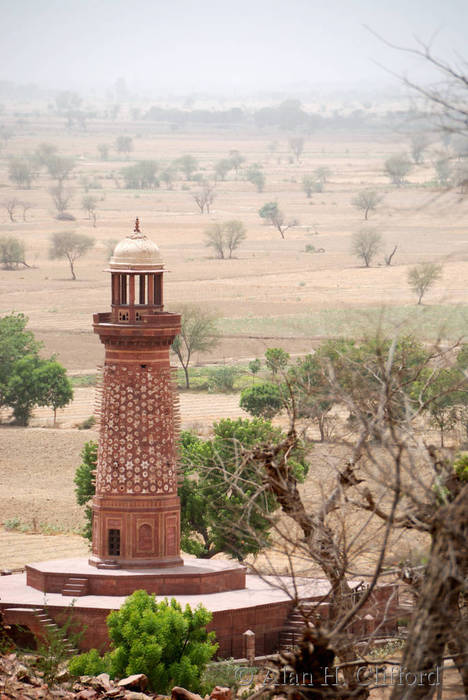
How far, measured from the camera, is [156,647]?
22.9m

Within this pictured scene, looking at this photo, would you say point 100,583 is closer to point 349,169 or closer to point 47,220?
point 47,220

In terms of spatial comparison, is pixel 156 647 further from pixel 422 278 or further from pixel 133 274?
pixel 422 278

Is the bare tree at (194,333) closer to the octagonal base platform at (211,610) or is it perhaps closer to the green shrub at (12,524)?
the green shrub at (12,524)

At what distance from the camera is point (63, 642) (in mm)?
25500

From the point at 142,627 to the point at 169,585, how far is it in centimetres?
480

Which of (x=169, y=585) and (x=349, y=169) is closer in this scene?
(x=169, y=585)

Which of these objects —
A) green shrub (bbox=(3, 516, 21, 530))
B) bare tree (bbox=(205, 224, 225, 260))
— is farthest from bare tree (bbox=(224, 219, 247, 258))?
green shrub (bbox=(3, 516, 21, 530))

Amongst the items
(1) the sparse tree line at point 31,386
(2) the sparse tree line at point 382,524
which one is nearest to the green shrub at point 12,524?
(1) the sparse tree line at point 31,386

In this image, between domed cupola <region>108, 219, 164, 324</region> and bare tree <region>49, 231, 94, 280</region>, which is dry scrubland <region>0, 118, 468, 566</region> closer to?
bare tree <region>49, 231, 94, 280</region>

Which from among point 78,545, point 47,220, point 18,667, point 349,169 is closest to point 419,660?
point 18,667

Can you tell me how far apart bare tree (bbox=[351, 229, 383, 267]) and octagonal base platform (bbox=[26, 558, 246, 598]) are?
79.0 meters

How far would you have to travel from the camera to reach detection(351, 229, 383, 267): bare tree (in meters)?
107

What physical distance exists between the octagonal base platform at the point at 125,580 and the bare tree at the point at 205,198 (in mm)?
121031

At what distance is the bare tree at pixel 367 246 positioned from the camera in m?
107
